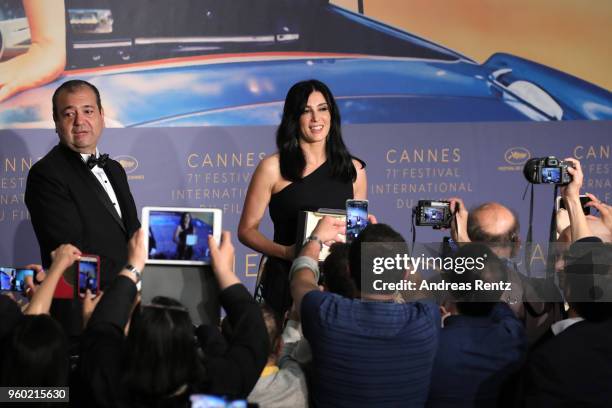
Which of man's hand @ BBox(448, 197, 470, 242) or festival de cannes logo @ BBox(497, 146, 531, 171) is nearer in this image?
man's hand @ BBox(448, 197, 470, 242)

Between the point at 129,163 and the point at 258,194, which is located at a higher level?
the point at 129,163

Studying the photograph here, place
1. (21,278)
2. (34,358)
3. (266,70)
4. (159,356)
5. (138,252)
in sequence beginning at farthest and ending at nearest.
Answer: (266,70), (21,278), (138,252), (34,358), (159,356)

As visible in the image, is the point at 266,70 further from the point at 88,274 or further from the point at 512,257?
the point at 88,274

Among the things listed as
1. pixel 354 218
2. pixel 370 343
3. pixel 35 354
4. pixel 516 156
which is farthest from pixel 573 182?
pixel 516 156

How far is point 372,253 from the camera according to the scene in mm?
2783

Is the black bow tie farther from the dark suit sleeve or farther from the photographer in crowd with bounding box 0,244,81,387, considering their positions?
the photographer in crowd with bounding box 0,244,81,387

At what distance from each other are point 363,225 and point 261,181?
30.5 inches

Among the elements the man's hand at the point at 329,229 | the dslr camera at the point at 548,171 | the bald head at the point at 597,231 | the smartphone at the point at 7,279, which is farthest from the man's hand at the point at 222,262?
the dslr camera at the point at 548,171

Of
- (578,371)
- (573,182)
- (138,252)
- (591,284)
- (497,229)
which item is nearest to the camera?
(138,252)

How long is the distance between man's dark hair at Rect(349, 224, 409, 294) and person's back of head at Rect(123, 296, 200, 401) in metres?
0.71

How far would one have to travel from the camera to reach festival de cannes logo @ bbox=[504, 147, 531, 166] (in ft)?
20.7

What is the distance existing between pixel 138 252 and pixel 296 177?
1.56 m

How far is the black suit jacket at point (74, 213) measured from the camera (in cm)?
353

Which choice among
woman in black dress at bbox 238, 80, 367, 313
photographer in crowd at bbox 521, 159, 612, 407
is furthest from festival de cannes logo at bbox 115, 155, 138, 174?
photographer in crowd at bbox 521, 159, 612, 407
